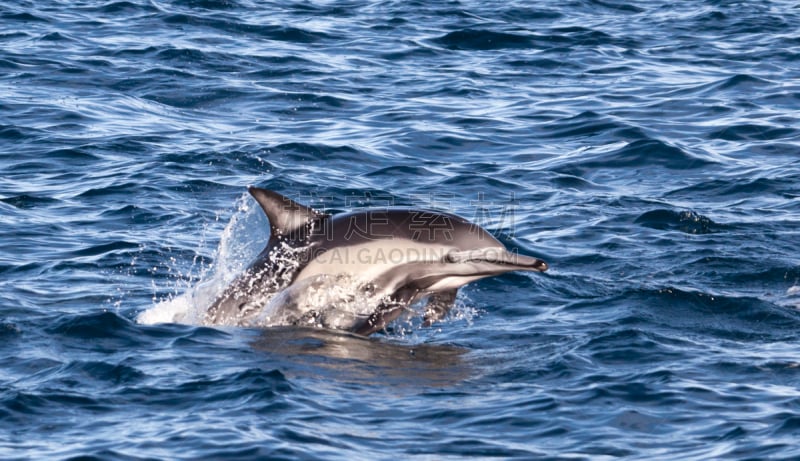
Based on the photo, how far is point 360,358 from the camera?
10555 millimetres

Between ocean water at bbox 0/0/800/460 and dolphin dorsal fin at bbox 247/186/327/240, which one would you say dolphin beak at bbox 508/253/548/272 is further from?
dolphin dorsal fin at bbox 247/186/327/240

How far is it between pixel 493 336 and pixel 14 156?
934 centimetres

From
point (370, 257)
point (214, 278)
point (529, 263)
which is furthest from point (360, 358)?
point (214, 278)

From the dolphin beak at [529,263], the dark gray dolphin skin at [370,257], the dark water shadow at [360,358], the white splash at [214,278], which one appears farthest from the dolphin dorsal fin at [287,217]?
the dolphin beak at [529,263]

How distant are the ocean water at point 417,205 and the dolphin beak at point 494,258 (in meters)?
0.72

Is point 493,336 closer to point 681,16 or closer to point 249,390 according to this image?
point 249,390

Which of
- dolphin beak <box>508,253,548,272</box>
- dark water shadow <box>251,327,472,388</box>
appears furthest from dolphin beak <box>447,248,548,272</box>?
dark water shadow <box>251,327,472,388</box>

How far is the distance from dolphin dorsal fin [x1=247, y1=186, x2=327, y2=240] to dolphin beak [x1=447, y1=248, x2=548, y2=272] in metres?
1.38

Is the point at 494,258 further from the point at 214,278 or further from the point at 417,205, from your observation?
the point at 417,205

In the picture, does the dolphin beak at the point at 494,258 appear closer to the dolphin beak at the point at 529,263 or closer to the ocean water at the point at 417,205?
the dolphin beak at the point at 529,263

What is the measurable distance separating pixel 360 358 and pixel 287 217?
5.33ft

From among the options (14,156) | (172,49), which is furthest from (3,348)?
(172,49)

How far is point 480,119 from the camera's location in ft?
66.0

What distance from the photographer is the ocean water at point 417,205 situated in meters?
9.09
